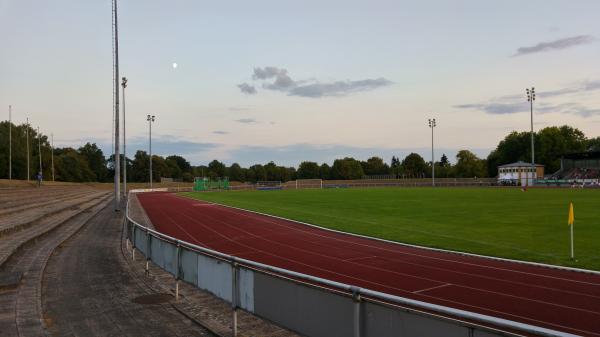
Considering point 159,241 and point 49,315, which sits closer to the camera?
point 49,315

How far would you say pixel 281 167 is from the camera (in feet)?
623

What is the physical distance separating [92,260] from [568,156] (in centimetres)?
9894

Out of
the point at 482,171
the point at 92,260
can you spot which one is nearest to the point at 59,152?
the point at 482,171

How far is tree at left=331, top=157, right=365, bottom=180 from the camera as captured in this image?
171 m

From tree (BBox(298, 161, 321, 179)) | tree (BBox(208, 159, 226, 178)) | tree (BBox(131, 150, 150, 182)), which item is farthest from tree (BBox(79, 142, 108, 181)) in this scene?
tree (BBox(298, 161, 321, 179))

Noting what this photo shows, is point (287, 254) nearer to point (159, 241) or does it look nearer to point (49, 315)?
point (159, 241)

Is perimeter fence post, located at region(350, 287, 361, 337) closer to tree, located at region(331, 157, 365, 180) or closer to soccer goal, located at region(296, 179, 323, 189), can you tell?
soccer goal, located at region(296, 179, 323, 189)

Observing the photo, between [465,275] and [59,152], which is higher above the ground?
[59,152]

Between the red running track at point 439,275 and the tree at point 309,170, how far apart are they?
16141cm

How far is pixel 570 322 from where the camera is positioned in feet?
26.7

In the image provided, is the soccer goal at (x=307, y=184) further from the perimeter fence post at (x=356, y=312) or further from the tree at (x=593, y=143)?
the perimeter fence post at (x=356, y=312)

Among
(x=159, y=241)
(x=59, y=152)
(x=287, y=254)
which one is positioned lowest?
(x=287, y=254)

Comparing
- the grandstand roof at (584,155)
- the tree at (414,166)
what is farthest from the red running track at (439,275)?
the tree at (414,166)

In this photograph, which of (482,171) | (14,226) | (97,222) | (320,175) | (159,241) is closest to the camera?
(159,241)
